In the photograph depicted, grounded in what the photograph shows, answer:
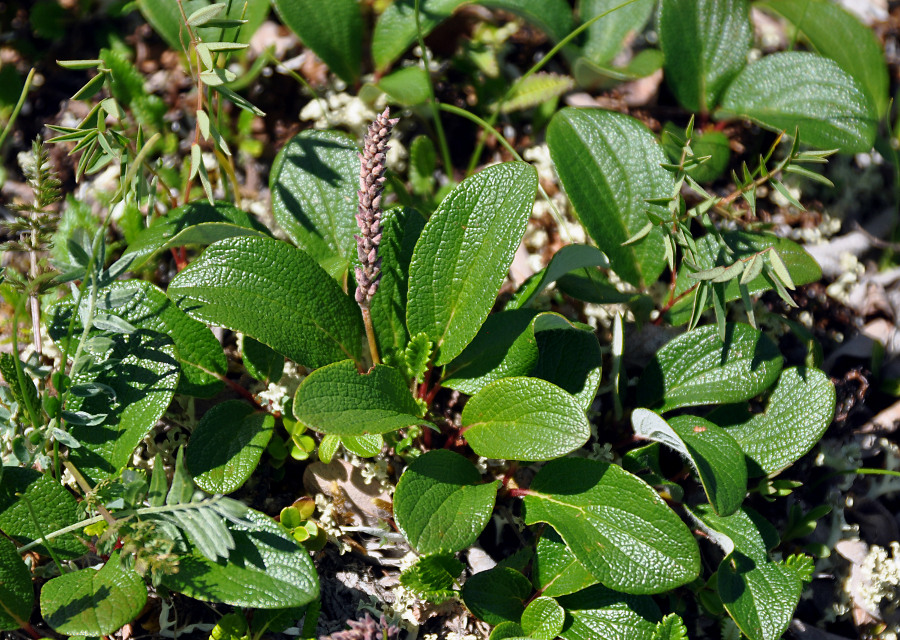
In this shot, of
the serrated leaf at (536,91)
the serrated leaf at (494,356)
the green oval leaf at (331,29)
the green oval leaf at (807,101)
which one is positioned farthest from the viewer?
the serrated leaf at (536,91)

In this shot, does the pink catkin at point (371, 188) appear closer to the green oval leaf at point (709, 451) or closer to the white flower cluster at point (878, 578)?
the green oval leaf at point (709, 451)

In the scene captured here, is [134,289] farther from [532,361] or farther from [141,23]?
[141,23]

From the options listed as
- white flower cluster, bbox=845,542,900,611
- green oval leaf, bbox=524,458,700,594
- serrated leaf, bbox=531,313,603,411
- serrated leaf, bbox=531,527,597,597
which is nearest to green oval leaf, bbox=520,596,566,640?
serrated leaf, bbox=531,527,597,597

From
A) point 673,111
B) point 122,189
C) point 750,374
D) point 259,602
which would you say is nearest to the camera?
point 259,602

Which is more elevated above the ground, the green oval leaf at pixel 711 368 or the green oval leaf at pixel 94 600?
the green oval leaf at pixel 711 368

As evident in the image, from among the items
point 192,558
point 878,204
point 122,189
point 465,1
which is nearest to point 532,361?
point 192,558

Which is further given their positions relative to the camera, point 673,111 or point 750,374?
point 673,111

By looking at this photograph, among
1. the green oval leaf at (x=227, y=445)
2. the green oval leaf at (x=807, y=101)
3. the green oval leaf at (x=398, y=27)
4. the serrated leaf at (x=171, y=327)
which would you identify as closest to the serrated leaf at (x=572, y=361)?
the green oval leaf at (x=227, y=445)

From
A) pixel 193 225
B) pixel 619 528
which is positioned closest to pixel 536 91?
pixel 193 225
